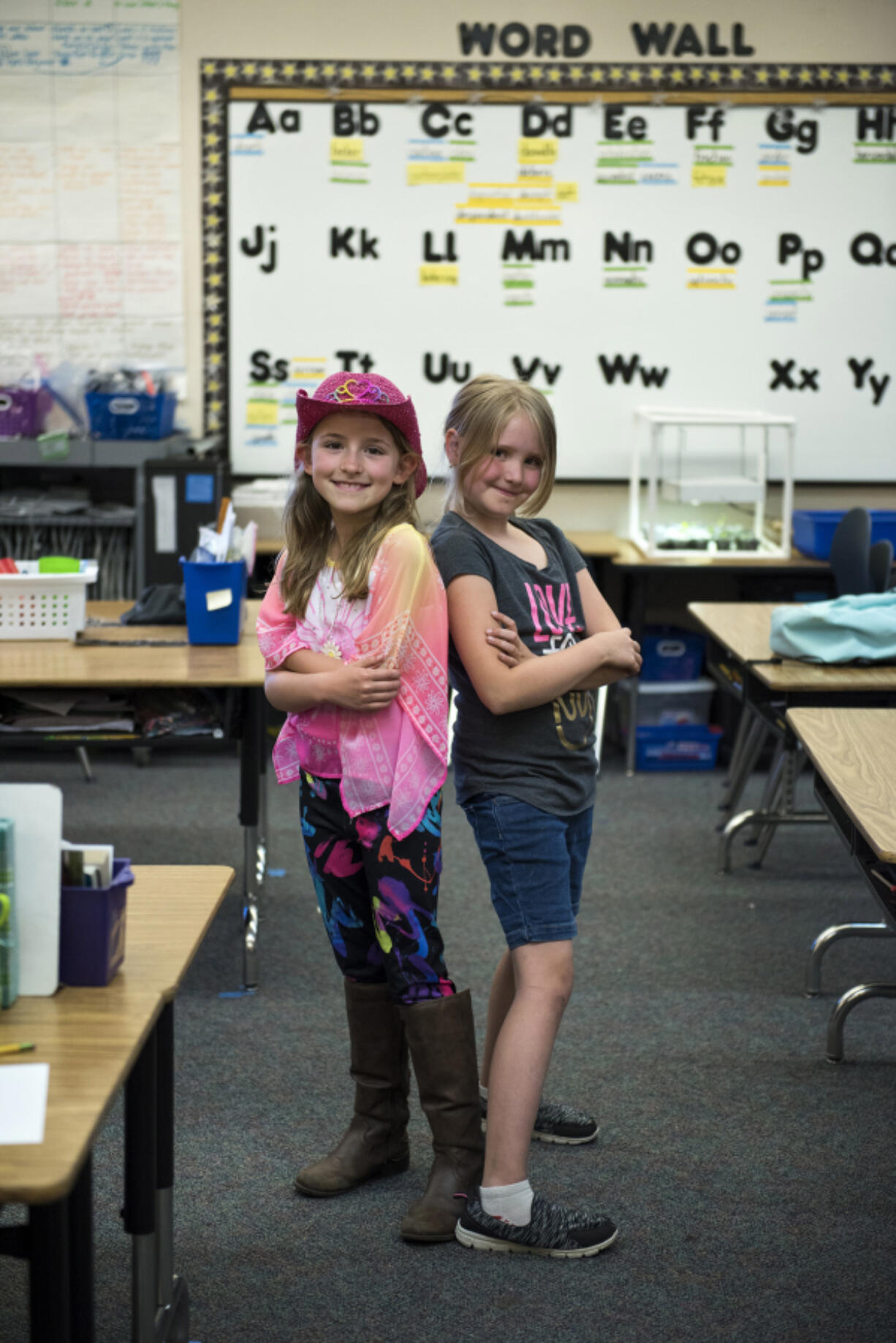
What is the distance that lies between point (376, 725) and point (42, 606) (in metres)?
1.55

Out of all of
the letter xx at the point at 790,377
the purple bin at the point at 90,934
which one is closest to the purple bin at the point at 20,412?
the letter xx at the point at 790,377

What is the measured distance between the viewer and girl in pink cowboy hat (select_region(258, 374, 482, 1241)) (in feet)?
6.13

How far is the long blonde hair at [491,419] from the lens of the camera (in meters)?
1.92

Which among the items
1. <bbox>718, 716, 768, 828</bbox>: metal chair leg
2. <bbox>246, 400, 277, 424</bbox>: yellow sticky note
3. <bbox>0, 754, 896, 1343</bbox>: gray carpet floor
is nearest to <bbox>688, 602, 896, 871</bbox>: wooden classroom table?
<bbox>718, 716, 768, 828</bbox>: metal chair leg

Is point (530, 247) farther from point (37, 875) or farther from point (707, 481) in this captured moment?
point (37, 875)

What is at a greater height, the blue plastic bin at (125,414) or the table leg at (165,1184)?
the blue plastic bin at (125,414)

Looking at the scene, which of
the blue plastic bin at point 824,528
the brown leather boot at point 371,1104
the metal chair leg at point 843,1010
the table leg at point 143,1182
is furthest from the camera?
the blue plastic bin at point 824,528

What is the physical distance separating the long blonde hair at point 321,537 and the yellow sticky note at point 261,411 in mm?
3268

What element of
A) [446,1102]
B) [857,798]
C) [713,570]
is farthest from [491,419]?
[713,570]

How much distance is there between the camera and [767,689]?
3.14m

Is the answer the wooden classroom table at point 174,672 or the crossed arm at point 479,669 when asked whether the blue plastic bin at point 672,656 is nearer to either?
the wooden classroom table at point 174,672

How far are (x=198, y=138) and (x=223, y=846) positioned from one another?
2.73 m

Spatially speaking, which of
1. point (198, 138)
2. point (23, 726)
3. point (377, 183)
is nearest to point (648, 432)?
point (377, 183)

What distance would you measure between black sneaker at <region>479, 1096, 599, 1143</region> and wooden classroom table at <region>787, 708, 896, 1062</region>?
1.95ft
